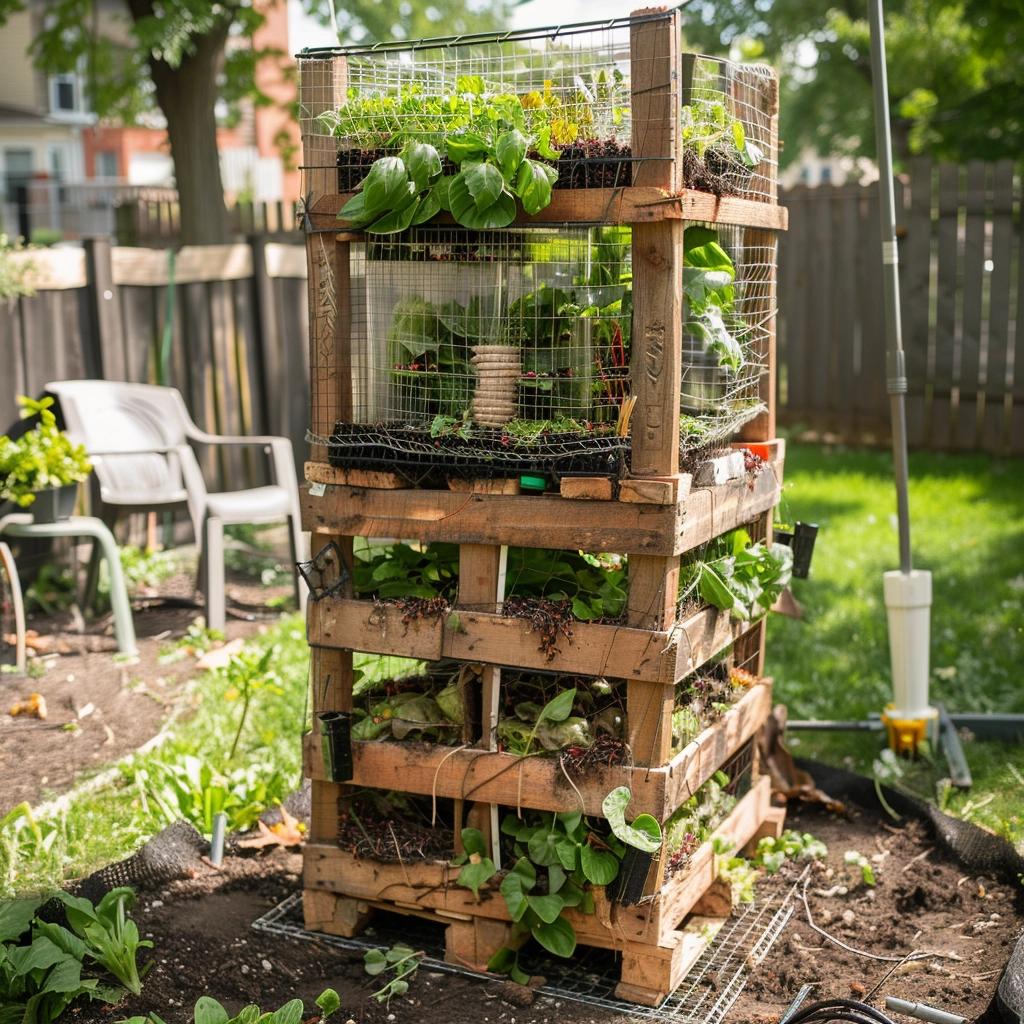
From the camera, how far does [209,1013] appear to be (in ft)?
9.05

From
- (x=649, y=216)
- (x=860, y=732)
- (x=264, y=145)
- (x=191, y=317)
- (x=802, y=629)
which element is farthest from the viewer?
(x=264, y=145)

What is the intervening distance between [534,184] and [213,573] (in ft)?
11.9

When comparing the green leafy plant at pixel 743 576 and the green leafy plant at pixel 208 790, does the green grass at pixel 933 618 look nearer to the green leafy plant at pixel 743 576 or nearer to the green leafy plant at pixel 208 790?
the green leafy plant at pixel 743 576

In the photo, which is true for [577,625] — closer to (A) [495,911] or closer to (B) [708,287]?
(A) [495,911]

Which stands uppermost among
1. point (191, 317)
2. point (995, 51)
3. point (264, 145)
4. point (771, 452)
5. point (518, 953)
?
point (264, 145)

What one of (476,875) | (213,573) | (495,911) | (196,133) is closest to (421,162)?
(476,875)

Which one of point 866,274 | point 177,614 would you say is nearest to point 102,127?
point 866,274

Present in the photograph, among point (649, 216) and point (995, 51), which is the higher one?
point (995, 51)

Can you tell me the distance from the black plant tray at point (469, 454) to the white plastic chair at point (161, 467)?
8.76 ft

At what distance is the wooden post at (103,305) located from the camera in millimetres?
7105

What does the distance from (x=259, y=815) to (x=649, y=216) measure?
2376mm

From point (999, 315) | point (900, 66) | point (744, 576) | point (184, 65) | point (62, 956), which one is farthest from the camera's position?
point (900, 66)

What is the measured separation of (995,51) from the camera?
8875 mm

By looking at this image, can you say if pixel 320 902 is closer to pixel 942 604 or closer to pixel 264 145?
pixel 942 604
